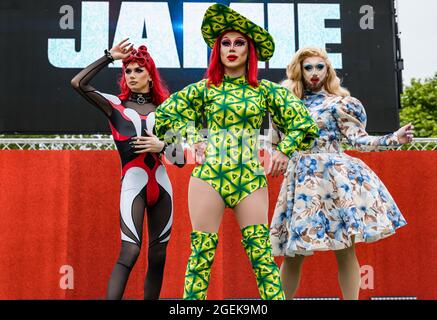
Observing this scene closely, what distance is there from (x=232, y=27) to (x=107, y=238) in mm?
2344

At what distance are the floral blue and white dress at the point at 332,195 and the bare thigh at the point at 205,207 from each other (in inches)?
29.0

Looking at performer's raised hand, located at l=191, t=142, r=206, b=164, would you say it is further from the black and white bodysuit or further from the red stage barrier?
the red stage barrier

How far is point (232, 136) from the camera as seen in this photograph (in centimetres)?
266

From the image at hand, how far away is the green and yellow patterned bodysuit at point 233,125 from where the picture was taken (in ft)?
8.51

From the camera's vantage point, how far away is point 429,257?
14.9 ft

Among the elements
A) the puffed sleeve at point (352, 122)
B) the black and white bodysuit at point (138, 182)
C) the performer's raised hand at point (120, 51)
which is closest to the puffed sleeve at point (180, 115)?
the black and white bodysuit at point (138, 182)

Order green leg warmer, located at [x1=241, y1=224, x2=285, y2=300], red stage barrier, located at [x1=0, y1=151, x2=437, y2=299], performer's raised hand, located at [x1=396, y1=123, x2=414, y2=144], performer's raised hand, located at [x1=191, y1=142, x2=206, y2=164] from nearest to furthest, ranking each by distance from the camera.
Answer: green leg warmer, located at [x1=241, y1=224, x2=285, y2=300], performer's raised hand, located at [x1=191, y1=142, x2=206, y2=164], performer's raised hand, located at [x1=396, y1=123, x2=414, y2=144], red stage barrier, located at [x1=0, y1=151, x2=437, y2=299]

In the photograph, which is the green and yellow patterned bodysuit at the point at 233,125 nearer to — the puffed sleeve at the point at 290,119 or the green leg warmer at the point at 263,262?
the puffed sleeve at the point at 290,119

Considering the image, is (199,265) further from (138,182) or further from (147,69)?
(147,69)

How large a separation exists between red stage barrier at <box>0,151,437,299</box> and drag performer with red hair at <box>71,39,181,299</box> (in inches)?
46.9

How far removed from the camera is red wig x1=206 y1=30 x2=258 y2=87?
2779 mm

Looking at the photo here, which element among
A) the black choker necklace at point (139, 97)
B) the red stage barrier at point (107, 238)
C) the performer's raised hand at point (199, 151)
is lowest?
the red stage barrier at point (107, 238)

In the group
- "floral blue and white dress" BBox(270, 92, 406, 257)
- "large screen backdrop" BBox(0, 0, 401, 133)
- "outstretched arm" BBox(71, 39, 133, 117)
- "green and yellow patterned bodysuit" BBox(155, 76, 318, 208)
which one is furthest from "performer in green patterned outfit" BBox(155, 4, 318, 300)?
"large screen backdrop" BBox(0, 0, 401, 133)
